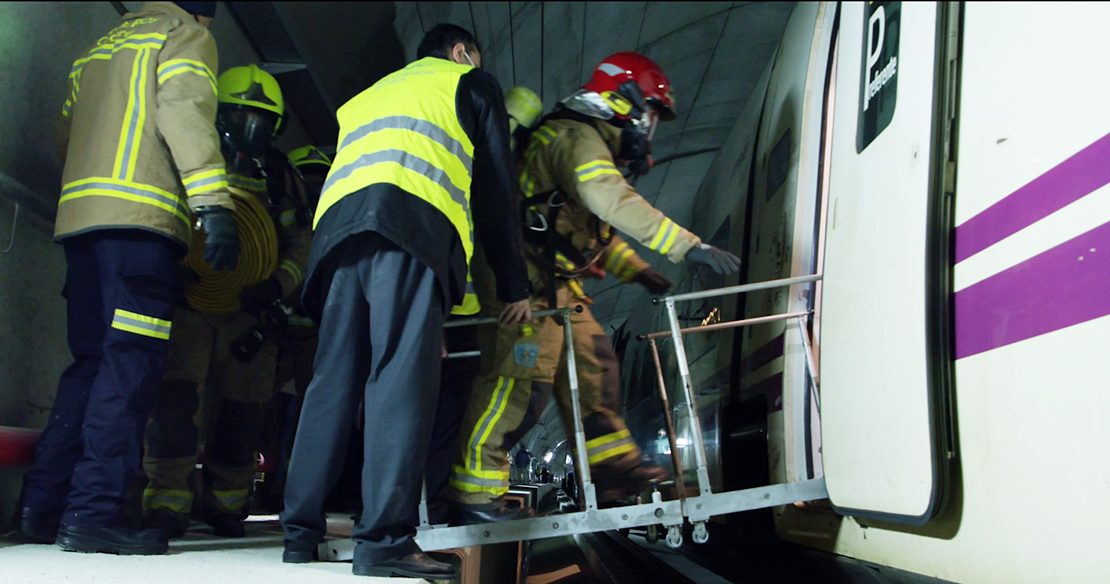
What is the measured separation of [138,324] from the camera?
2312mm

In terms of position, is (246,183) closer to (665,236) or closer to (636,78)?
(636,78)

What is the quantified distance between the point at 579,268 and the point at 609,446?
2.37 feet

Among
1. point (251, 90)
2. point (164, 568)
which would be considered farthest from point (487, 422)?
point (251, 90)

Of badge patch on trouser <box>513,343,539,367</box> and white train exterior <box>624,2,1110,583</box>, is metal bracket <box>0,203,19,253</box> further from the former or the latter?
white train exterior <box>624,2,1110,583</box>

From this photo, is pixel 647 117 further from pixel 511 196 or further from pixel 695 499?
pixel 695 499

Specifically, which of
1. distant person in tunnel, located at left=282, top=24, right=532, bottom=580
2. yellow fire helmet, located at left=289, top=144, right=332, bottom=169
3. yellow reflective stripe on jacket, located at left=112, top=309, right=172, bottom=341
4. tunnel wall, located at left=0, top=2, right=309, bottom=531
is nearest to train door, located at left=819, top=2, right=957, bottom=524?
distant person in tunnel, located at left=282, top=24, right=532, bottom=580

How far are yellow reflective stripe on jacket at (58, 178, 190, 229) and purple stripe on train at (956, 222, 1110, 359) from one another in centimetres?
233

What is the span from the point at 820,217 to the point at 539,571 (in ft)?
13.1

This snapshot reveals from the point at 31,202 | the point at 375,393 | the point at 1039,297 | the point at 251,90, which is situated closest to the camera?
the point at 1039,297

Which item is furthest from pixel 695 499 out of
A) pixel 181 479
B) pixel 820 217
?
pixel 181 479

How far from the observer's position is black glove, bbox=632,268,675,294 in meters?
3.17

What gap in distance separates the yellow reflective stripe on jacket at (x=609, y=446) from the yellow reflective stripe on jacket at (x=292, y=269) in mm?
1760

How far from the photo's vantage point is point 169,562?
197 cm

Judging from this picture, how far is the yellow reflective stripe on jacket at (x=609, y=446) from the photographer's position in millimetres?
2945
